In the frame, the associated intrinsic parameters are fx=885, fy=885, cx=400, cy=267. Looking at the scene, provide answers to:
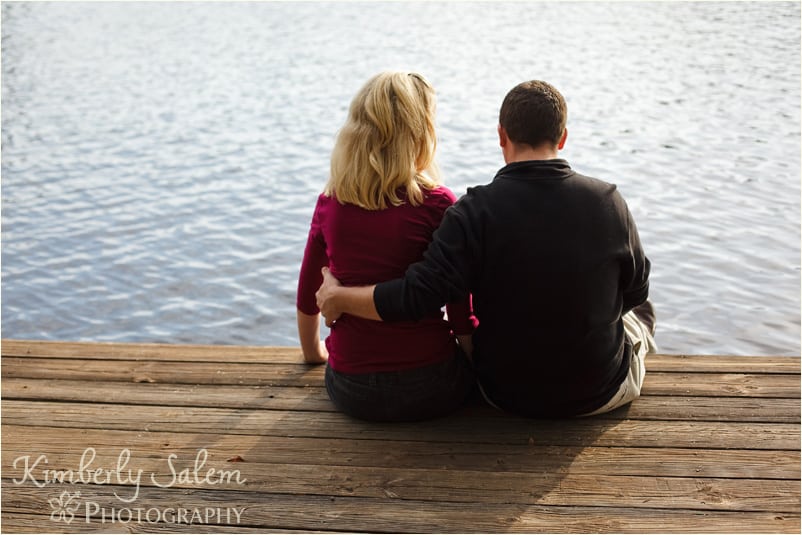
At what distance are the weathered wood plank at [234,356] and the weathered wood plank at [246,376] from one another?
1.7 inches

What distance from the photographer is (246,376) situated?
370cm

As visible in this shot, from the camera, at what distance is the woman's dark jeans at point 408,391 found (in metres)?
3.10

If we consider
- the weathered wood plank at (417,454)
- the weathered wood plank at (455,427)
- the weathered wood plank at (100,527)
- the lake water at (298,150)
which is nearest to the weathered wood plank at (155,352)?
the weathered wood plank at (455,427)

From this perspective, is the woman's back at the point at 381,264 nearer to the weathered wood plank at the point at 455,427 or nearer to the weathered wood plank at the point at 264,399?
the weathered wood plank at the point at 455,427

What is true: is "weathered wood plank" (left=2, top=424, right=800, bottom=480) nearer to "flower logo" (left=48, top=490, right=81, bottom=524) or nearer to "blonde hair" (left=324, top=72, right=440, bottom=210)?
"flower logo" (left=48, top=490, right=81, bottom=524)

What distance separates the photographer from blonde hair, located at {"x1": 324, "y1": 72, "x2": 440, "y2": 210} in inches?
113

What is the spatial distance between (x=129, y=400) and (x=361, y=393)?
1.03 metres

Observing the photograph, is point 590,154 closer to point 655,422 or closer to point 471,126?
point 471,126

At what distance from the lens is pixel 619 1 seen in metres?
19.5

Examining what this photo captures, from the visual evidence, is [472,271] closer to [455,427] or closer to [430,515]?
[455,427]

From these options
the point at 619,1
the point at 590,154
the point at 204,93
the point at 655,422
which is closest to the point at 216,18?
the point at 204,93

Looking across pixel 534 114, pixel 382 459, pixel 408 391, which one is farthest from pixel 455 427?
pixel 534 114

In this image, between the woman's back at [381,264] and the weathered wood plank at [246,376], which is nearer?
the woman's back at [381,264]

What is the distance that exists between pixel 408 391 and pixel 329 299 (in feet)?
1.40
